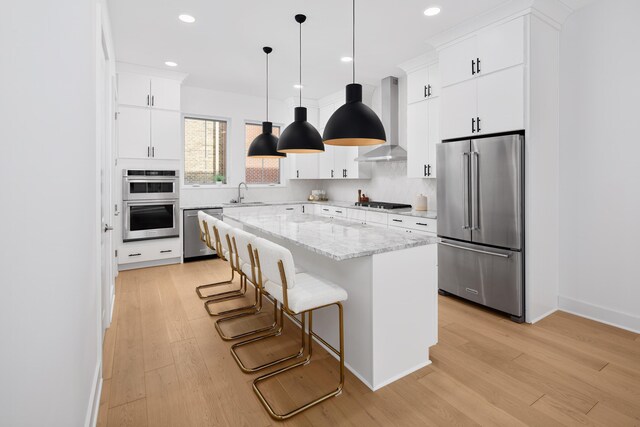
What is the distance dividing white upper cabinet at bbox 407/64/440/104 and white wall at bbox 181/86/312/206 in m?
2.86

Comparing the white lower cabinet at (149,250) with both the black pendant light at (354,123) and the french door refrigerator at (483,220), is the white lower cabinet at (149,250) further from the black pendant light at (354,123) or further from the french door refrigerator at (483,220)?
the french door refrigerator at (483,220)

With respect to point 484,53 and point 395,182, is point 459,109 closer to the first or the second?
point 484,53

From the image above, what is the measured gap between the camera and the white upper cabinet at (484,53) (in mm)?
3090

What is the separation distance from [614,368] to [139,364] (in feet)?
11.1

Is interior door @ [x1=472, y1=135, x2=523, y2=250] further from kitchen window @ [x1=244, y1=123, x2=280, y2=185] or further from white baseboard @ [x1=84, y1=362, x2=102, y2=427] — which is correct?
kitchen window @ [x1=244, y1=123, x2=280, y2=185]

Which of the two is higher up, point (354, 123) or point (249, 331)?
point (354, 123)

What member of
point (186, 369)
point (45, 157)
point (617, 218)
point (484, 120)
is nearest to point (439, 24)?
point (484, 120)

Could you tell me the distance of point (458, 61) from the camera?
11.8 ft

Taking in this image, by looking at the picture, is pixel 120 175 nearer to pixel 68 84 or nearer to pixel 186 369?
pixel 186 369

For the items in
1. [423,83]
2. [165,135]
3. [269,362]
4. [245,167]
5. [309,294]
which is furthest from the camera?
[245,167]

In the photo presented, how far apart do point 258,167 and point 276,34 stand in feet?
10.3

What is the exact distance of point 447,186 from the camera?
365 centimetres

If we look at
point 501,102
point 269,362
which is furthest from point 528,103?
point 269,362

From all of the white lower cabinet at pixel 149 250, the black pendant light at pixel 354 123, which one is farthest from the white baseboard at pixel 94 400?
the white lower cabinet at pixel 149 250
